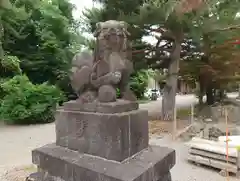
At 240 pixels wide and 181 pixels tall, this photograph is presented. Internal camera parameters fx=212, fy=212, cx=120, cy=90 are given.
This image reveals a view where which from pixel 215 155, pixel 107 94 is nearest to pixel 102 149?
pixel 107 94

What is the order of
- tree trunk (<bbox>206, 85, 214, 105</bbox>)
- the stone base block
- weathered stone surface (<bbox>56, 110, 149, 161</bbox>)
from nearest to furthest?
the stone base block, weathered stone surface (<bbox>56, 110, 149, 161</bbox>), tree trunk (<bbox>206, 85, 214, 105</bbox>)

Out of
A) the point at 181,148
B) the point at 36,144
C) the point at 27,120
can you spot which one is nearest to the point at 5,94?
the point at 27,120

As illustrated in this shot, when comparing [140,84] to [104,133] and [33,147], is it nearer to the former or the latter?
[33,147]

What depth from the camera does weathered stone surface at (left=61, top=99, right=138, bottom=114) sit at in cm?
198

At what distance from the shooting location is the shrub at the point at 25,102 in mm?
7730

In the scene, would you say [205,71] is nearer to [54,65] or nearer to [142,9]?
[142,9]

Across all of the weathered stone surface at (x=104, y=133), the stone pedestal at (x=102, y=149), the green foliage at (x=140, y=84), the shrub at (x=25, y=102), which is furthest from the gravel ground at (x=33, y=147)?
the green foliage at (x=140, y=84)

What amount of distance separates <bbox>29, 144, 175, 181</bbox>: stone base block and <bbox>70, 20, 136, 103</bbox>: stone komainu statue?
59 centimetres

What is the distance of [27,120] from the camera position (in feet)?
Result: 26.6

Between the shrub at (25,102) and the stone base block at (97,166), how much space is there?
19.2 feet

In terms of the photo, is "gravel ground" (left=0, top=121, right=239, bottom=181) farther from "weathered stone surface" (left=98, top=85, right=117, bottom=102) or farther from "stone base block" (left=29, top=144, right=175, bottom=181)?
"weathered stone surface" (left=98, top=85, right=117, bottom=102)

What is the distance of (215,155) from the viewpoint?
143 inches

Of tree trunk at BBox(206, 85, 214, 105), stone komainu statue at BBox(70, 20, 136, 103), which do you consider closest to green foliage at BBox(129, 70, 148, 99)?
tree trunk at BBox(206, 85, 214, 105)

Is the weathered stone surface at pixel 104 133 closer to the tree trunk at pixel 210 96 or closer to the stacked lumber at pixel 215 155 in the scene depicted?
the stacked lumber at pixel 215 155
